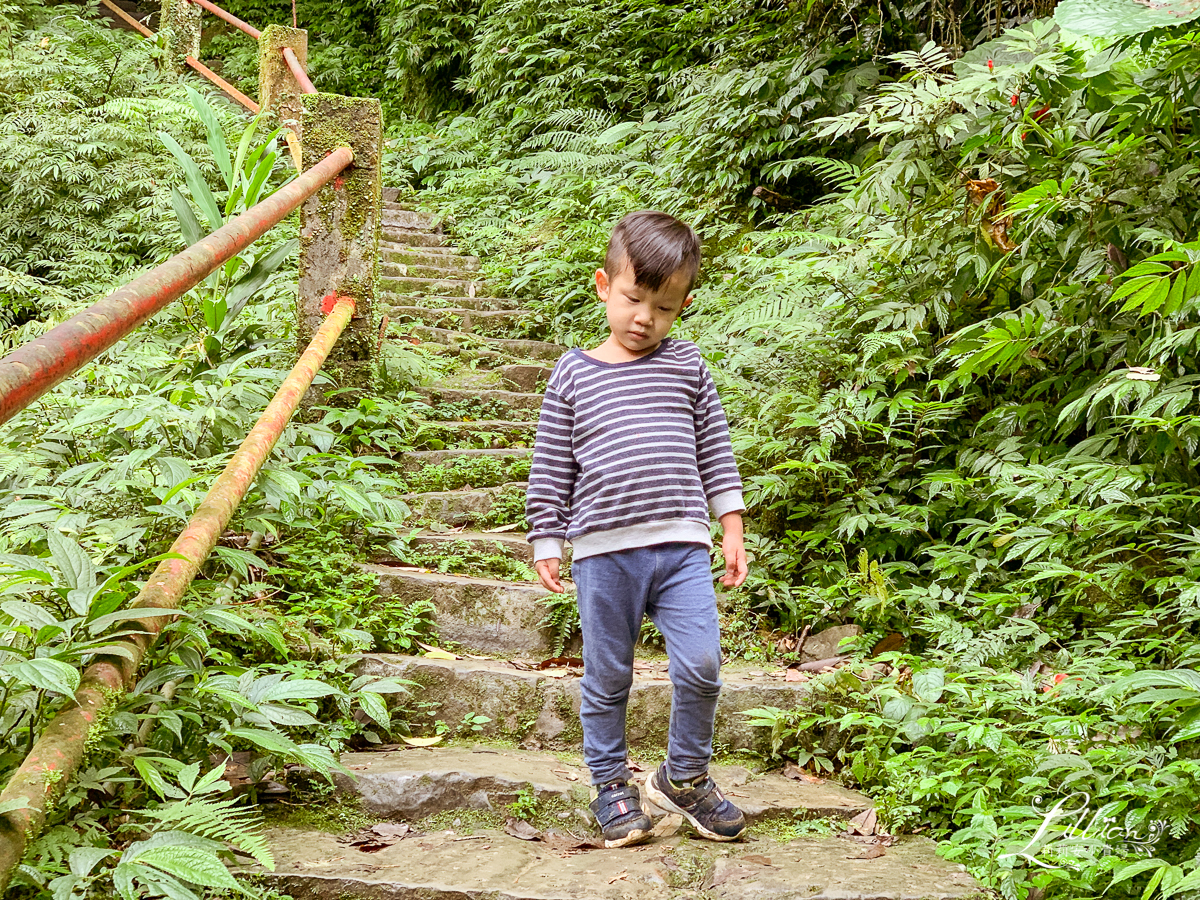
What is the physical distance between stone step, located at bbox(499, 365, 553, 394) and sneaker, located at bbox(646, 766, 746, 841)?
3.21m

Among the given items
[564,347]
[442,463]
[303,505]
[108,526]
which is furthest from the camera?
[564,347]

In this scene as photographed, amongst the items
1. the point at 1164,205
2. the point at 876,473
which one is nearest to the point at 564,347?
the point at 876,473

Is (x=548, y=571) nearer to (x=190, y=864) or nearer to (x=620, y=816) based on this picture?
(x=620, y=816)

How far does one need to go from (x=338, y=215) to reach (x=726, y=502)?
2.47m

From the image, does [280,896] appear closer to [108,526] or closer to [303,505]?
[108,526]

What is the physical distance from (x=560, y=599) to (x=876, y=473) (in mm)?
1314

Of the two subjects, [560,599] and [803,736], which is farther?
[560,599]

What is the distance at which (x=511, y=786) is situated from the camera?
2.26 metres

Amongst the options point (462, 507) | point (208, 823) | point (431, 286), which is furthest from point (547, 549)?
point (431, 286)

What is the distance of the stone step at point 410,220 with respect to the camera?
8.42m

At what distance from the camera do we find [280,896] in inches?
68.3

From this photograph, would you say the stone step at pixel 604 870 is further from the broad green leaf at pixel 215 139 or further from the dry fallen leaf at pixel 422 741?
the broad green leaf at pixel 215 139

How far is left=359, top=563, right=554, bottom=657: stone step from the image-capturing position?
10.1ft

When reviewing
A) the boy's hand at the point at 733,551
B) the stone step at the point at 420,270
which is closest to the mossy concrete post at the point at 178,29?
the stone step at the point at 420,270
